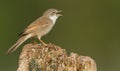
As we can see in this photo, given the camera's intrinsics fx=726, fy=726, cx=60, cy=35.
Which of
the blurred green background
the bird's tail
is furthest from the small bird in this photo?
the blurred green background

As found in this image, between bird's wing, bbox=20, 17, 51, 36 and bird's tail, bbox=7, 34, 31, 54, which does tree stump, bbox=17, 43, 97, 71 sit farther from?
bird's wing, bbox=20, 17, 51, 36

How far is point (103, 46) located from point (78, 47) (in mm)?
876

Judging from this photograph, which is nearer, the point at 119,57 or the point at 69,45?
the point at 119,57

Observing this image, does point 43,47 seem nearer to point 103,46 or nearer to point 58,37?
point 103,46

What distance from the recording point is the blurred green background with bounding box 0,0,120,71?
64.8 ft

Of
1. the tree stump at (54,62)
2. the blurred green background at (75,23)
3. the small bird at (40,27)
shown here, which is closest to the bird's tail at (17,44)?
the small bird at (40,27)

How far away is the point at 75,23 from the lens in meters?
23.4

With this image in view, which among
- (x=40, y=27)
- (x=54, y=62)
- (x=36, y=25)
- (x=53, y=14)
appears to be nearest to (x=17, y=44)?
(x=36, y=25)

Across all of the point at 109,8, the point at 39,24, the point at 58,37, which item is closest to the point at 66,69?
the point at 39,24

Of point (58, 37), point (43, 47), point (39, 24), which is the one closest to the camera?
point (43, 47)

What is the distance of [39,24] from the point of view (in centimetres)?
1218

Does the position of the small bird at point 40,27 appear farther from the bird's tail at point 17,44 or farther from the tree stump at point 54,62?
the tree stump at point 54,62

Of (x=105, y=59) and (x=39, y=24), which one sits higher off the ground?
(x=105, y=59)

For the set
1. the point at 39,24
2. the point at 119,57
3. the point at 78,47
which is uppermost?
the point at 78,47
